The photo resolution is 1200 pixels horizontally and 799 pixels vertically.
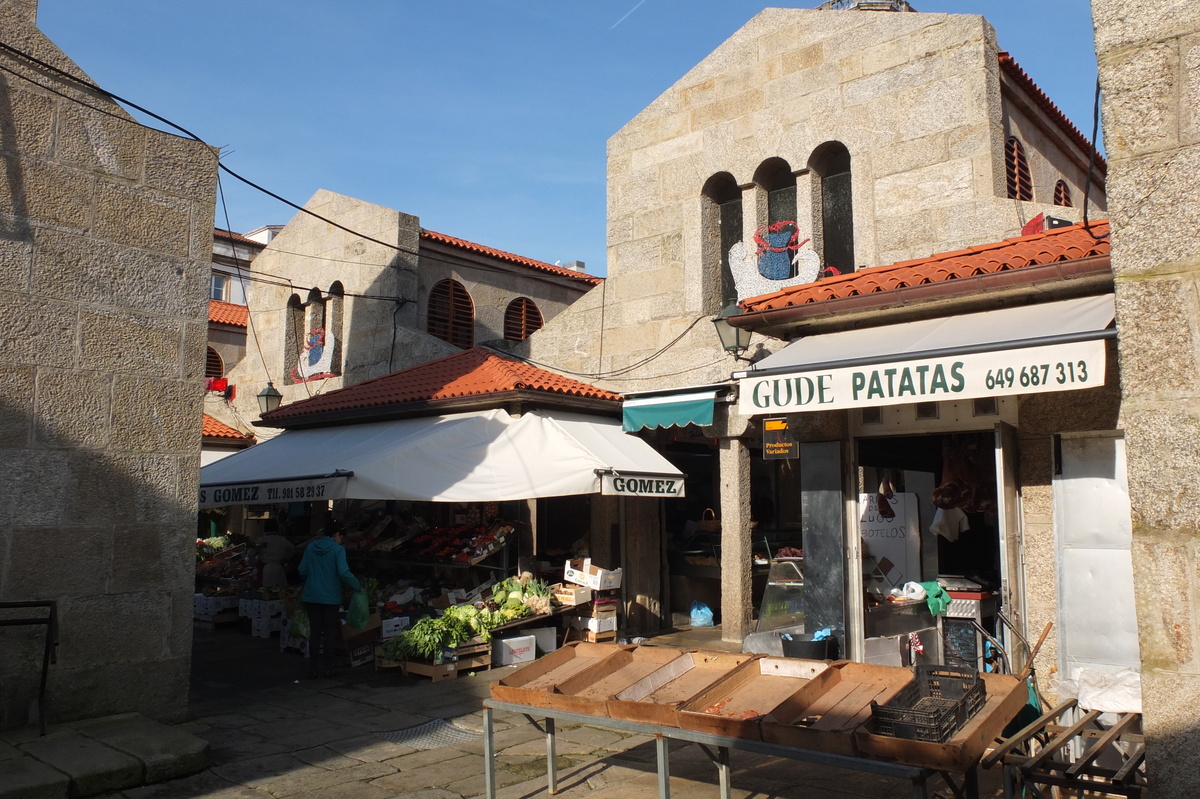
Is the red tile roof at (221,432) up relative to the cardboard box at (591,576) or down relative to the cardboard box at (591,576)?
up

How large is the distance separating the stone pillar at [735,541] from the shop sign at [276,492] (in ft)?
15.3

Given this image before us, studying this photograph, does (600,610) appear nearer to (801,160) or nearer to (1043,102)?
(801,160)

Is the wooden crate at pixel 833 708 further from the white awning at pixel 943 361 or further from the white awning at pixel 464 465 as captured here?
the white awning at pixel 464 465

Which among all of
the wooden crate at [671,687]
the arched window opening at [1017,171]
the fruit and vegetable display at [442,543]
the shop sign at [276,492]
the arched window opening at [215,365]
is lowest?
the wooden crate at [671,687]

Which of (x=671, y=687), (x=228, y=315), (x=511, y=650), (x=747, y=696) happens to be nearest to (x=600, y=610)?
(x=511, y=650)

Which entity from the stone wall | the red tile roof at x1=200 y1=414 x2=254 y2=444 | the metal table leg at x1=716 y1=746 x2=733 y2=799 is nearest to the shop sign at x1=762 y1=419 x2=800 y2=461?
the metal table leg at x1=716 y1=746 x2=733 y2=799

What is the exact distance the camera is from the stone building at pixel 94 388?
6613 mm

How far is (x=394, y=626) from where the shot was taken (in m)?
10.3

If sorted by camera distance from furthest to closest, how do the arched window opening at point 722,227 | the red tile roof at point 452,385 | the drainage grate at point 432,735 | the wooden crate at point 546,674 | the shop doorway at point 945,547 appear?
the arched window opening at point 722,227 → the red tile roof at point 452,385 → the shop doorway at point 945,547 → the drainage grate at point 432,735 → the wooden crate at point 546,674

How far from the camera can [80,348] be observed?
6.95m

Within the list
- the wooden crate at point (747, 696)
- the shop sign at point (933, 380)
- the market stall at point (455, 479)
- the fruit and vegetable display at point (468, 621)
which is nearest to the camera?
the wooden crate at point (747, 696)

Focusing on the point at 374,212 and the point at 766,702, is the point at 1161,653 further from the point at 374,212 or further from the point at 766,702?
the point at 374,212

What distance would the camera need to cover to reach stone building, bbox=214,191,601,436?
16750mm

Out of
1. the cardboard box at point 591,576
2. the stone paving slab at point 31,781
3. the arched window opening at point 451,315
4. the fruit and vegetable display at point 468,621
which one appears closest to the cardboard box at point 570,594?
the cardboard box at point 591,576
